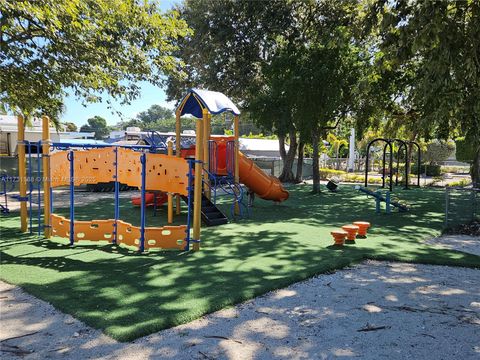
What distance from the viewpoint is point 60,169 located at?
8961 millimetres

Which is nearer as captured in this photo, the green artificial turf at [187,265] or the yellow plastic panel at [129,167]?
the green artificial turf at [187,265]

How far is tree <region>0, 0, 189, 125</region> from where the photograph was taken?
35.1ft

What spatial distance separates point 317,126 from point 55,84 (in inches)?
458

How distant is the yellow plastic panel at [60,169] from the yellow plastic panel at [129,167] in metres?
1.18

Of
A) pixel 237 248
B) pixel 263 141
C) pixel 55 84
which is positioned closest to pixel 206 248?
pixel 237 248

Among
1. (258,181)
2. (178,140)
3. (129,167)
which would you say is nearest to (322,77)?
(258,181)

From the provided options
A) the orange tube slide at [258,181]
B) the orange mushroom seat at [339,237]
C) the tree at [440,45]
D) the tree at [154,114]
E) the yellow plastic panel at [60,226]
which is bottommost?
the orange mushroom seat at [339,237]

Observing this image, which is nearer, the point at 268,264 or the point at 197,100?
the point at 268,264

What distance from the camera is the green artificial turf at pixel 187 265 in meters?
5.00

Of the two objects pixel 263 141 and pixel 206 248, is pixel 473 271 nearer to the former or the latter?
pixel 206 248

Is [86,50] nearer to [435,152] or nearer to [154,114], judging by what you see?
[435,152]

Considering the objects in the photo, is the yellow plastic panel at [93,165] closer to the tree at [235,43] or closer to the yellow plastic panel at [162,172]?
the yellow plastic panel at [162,172]

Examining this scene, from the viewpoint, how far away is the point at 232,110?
12133 mm

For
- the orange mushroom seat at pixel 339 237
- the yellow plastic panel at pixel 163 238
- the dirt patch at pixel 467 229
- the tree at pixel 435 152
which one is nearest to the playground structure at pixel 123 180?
the yellow plastic panel at pixel 163 238
